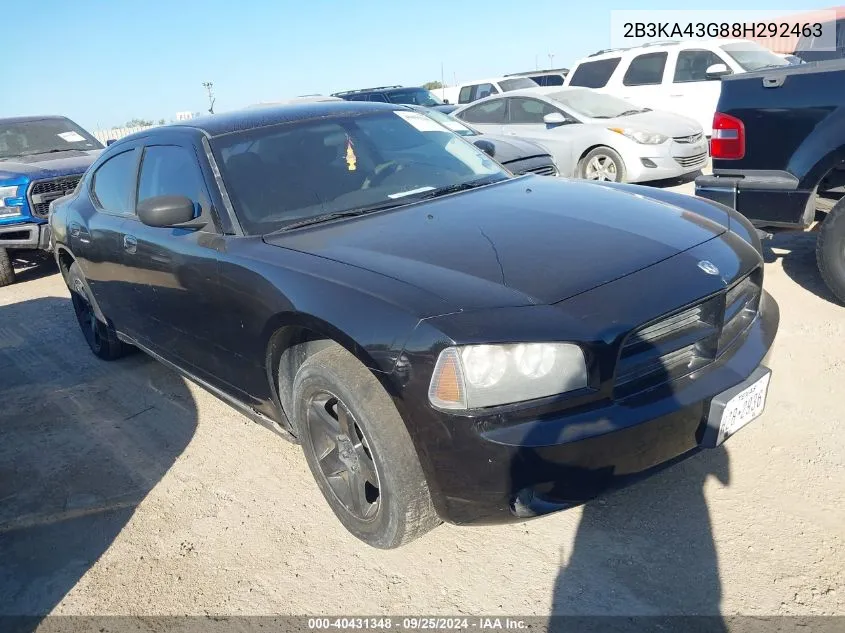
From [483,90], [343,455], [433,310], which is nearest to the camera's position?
[433,310]

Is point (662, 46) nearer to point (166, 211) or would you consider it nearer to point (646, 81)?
point (646, 81)

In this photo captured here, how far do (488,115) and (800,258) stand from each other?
5904 mm

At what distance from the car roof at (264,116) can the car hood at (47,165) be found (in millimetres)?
4418

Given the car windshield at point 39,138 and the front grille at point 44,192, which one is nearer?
the front grille at point 44,192

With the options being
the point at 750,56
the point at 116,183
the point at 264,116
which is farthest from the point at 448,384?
the point at 750,56

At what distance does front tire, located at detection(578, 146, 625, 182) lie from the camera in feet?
27.8

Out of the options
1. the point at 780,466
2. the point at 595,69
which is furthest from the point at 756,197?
the point at 595,69

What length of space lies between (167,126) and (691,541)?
3380mm

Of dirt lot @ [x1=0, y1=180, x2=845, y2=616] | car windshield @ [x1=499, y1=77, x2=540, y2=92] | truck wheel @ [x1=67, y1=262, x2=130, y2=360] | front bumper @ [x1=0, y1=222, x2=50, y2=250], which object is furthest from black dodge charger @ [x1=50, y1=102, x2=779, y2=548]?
car windshield @ [x1=499, y1=77, x2=540, y2=92]

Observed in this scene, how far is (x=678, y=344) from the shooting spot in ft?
7.68

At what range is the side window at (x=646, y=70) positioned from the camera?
11547mm

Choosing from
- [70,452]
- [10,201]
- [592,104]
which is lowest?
[70,452]

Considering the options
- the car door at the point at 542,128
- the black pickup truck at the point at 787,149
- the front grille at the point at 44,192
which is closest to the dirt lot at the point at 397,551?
the black pickup truck at the point at 787,149

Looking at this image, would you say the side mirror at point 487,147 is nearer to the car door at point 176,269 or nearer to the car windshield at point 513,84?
the car door at point 176,269
